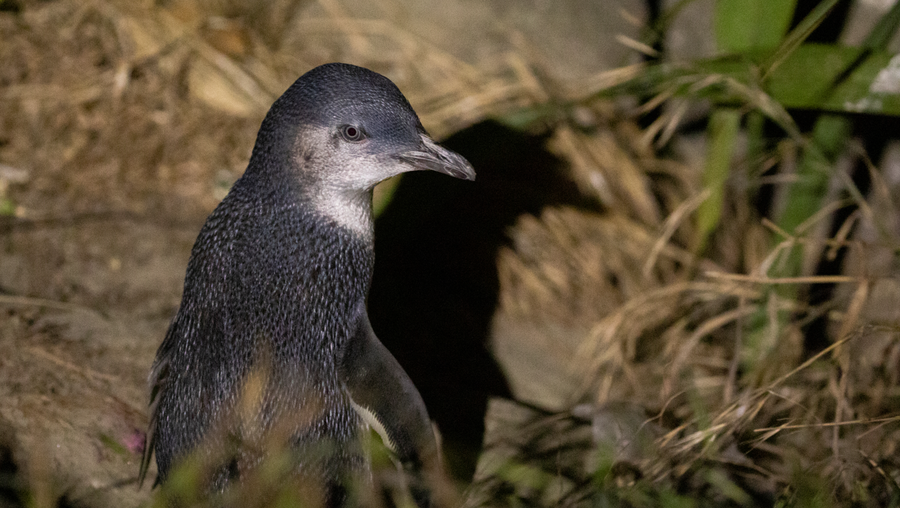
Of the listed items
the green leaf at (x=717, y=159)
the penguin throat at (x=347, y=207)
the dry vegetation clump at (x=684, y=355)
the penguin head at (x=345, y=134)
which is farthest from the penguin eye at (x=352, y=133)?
the green leaf at (x=717, y=159)

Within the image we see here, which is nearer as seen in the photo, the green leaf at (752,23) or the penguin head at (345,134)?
the penguin head at (345,134)

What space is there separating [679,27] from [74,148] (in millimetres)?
2462

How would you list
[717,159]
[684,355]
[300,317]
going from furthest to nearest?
[717,159], [684,355], [300,317]

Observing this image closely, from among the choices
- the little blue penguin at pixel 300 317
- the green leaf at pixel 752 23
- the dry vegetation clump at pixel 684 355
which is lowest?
the dry vegetation clump at pixel 684 355

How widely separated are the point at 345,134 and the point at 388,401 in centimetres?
63

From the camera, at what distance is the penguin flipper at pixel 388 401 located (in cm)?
160

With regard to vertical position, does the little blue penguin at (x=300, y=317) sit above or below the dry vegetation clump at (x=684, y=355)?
above

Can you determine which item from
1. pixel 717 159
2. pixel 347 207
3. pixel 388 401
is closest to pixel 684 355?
pixel 717 159

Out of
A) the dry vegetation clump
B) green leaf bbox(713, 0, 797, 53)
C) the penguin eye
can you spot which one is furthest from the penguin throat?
green leaf bbox(713, 0, 797, 53)

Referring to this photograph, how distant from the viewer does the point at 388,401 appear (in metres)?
1.62

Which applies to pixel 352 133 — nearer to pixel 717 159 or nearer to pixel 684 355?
pixel 684 355

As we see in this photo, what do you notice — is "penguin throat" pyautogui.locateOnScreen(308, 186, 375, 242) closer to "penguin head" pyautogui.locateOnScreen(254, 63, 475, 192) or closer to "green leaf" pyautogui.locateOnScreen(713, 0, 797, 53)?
"penguin head" pyautogui.locateOnScreen(254, 63, 475, 192)

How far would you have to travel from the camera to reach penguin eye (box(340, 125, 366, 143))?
1.57m

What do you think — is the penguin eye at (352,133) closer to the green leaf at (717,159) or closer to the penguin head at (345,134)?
the penguin head at (345,134)
